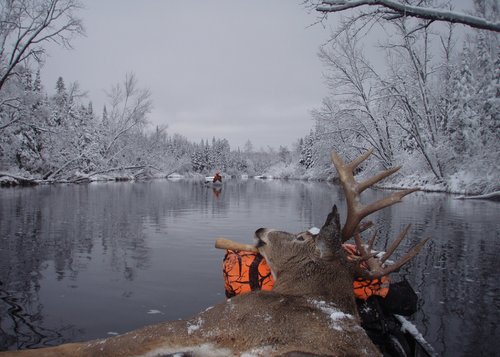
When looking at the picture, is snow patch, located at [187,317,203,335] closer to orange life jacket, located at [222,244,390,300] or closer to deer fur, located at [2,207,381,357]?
deer fur, located at [2,207,381,357]

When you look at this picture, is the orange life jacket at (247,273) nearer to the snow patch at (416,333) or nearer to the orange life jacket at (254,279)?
the orange life jacket at (254,279)

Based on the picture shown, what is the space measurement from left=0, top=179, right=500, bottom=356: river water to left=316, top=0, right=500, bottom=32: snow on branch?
169 inches

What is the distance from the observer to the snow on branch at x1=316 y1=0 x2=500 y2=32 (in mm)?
6195

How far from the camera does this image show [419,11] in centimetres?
637

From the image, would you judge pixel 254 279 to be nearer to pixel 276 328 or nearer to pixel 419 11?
pixel 276 328

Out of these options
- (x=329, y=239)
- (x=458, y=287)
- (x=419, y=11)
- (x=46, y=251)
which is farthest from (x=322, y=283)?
(x=46, y=251)

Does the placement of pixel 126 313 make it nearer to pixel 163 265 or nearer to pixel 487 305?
pixel 163 265

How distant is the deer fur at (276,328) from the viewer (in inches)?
75.2

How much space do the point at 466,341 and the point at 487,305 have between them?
4.83 feet

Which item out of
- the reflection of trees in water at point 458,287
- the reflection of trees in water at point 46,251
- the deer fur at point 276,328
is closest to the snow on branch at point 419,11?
the reflection of trees in water at point 458,287

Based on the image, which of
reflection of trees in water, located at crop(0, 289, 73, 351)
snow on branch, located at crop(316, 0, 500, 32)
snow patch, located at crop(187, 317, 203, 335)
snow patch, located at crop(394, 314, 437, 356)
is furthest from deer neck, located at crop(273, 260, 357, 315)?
snow on branch, located at crop(316, 0, 500, 32)

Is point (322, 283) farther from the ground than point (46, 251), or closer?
farther from the ground

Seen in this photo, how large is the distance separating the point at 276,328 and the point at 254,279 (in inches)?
50.9

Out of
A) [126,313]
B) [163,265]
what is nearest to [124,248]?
[163,265]
